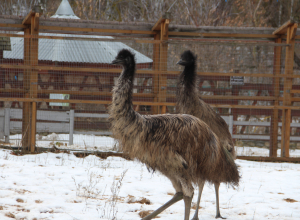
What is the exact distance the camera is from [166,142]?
351 cm

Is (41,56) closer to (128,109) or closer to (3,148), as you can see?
(3,148)

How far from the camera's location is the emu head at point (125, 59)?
3.62 metres

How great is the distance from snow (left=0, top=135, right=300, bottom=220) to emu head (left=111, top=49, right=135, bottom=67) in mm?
1477

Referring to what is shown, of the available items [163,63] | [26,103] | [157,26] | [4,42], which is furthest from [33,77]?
[4,42]

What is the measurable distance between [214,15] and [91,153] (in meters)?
16.3

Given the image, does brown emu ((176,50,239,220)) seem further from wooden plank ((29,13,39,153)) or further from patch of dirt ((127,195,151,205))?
wooden plank ((29,13,39,153))

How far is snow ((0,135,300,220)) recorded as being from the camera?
13.6 feet

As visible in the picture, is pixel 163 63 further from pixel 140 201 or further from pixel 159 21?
pixel 140 201

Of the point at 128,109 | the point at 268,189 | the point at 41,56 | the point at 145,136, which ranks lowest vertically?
the point at 268,189

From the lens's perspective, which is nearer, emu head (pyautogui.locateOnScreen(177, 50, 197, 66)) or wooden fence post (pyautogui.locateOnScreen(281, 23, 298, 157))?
emu head (pyautogui.locateOnScreen(177, 50, 197, 66))

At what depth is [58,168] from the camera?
604 centimetres

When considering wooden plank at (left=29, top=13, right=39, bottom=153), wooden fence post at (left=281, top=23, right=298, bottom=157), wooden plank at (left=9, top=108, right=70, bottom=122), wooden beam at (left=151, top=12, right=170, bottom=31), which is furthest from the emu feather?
wooden plank at (left=9, top=108, right=70, bottom=122)

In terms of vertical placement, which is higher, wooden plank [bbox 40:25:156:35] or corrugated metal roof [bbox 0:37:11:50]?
corrugated metal roof [bbox 0:37:11:50]

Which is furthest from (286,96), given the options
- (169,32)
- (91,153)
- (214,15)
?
(214,15)
